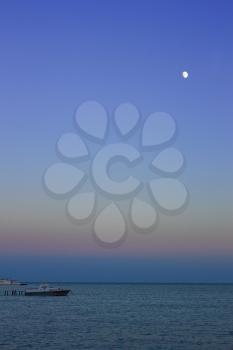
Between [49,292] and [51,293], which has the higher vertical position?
[49,292]

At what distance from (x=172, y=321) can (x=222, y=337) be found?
2093cm

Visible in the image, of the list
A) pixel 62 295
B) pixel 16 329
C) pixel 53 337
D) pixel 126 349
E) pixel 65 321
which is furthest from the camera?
pixel 62 295

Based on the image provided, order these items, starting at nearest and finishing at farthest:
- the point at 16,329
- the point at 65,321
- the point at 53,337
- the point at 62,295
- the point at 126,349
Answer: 1. the point at 126,349
2. the point at 53,337
3. the point at 16,329
4. the point at 65,321
5. the point at 62,295

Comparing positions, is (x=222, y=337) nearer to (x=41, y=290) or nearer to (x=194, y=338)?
(x=194, y=338)

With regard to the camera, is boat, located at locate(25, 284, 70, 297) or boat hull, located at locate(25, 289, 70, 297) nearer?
boat, located at locate(25, 284, 70, 297)

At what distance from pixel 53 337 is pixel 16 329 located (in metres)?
10.6

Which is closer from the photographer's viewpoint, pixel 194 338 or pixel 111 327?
pixel 194 338

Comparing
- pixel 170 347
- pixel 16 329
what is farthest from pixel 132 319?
pixel 170 347

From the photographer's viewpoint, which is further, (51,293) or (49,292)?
(49,292)

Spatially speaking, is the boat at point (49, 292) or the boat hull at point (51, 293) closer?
the boat at point (49, 292)

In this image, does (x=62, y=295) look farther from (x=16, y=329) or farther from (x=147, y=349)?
(x=147, y=349)

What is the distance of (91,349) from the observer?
53.9 metres

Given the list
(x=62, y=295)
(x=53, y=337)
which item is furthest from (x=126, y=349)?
(x=62, y=295)

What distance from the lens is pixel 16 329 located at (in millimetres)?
72125
